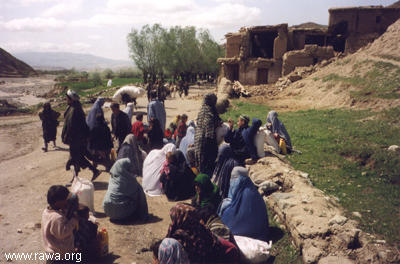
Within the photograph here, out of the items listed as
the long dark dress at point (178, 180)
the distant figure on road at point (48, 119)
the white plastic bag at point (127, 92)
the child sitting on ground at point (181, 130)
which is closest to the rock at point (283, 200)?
the long dark dress at point (178, 180)

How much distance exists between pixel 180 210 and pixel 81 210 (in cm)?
114

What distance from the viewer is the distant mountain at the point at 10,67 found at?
63519 millimetres

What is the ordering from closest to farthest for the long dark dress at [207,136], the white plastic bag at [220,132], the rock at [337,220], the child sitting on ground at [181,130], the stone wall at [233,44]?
the rock at [337,220]
the long dark dress at [207,136]
the white plastic bag at [220,132]
the child sitting on ground at [181,130]
the stone wall at [233,44]

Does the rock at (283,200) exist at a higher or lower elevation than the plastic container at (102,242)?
higher

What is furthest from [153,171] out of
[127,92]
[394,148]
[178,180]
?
[127,92]

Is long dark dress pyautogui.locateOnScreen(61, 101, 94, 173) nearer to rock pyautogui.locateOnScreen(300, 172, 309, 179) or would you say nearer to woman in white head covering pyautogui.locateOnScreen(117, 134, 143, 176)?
woman in white head covering pyautogui.locateOnScreen(117, 134, 143, 176)

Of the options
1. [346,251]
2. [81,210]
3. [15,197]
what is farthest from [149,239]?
[15,197]

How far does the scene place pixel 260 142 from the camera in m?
6.29

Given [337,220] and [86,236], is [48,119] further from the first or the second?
[337,220]

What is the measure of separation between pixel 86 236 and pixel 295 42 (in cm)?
2220

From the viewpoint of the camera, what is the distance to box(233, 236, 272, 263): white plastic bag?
356 centimetres

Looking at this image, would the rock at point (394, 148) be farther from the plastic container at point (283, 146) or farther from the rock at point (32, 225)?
the rock at point (32, 225)

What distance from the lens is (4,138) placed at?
11.0m

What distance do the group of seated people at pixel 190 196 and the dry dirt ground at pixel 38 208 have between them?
28cm
